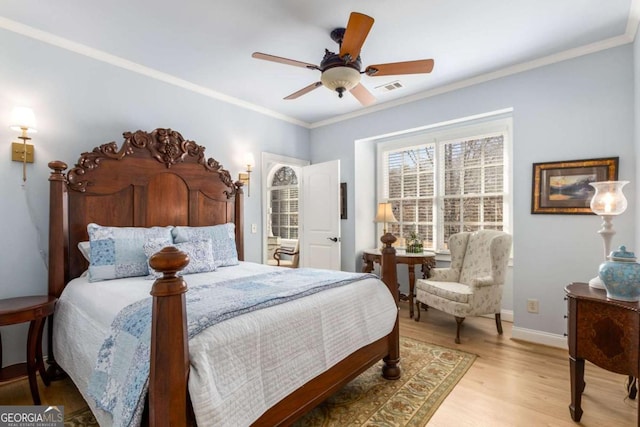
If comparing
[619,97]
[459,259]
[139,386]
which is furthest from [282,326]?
[619,97]

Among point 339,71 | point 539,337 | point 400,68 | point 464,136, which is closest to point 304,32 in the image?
point 339,71

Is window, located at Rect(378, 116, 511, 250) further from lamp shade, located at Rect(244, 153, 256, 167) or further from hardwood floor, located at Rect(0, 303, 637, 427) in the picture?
lamp shade, located at Rect(244, 153, 256, 167)

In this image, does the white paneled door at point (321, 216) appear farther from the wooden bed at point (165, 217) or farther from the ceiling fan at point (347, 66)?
the ceiling fan at point (347, 66)

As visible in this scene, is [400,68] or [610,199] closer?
[610,199]

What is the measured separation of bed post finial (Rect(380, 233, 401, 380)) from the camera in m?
2.33

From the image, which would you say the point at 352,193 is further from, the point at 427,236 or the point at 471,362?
the point at 471,362

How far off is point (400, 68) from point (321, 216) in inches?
96.9

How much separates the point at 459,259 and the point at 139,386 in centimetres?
340

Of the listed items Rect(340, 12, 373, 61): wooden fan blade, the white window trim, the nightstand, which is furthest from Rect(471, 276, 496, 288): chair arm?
the nightstand

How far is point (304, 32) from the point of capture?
8.17 feet

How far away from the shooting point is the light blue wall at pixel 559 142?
8.55 feet

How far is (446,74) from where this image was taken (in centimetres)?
327

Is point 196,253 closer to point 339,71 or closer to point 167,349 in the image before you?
point 167,349

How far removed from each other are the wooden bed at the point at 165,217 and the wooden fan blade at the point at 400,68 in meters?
1.24
